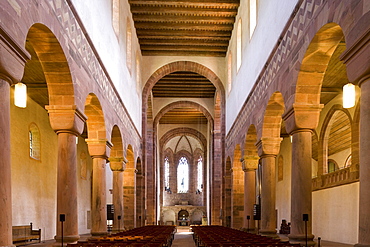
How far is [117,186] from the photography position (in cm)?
1947

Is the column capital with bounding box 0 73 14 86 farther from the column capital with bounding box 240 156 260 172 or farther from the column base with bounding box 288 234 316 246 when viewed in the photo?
the column capital with bounding box 240 156 260 172

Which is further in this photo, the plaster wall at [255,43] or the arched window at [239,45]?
the arched window at [239,45]

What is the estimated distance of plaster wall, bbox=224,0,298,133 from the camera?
12.5m

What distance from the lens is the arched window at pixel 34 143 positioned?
1897 cm

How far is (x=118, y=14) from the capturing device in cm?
1756

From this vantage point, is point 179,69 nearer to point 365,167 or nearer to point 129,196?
point 129,196

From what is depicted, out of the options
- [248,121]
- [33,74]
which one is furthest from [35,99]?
[248,121]

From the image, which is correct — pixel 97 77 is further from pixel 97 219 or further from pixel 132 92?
pixel 132 92

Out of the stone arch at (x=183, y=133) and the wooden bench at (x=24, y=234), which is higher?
the stone arch at (x=183, y=133)

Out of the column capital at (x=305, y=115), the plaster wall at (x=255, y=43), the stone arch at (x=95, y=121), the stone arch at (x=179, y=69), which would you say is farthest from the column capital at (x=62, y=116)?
the stone arch at (x=179, y=69)

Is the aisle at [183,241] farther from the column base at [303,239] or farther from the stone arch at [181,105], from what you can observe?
the stone arch at [181,105]

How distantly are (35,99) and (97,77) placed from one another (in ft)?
19.9

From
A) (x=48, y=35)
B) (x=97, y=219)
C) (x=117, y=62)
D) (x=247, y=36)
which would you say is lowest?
(x=97, y=219)

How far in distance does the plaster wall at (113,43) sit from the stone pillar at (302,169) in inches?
237
